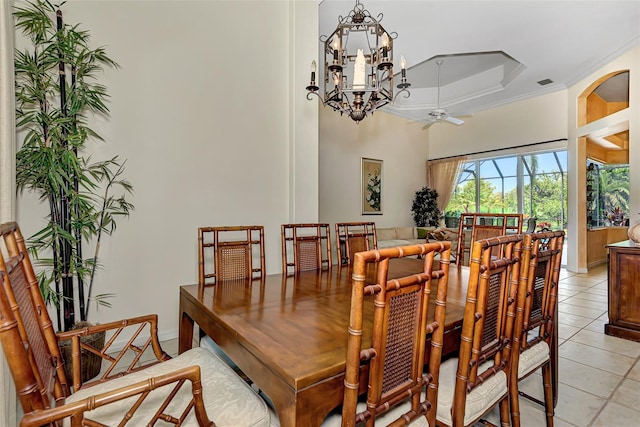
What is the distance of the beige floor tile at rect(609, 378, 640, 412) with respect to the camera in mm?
1914

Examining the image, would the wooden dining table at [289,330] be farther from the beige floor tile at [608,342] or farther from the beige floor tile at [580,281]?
the beige floor tile at [580,281]

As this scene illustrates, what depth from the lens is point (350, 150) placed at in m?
6.32

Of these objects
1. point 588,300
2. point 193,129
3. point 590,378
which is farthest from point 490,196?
point 193,129

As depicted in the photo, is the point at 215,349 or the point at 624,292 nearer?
the point at 215,349

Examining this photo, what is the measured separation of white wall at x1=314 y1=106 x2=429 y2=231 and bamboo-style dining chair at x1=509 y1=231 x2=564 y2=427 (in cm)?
441

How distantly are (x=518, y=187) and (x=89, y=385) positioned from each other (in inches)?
296

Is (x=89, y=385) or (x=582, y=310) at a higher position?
(x=89, y=385)

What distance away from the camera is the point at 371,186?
666 centimetres

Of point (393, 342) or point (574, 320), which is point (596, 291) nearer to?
point (574, 320)

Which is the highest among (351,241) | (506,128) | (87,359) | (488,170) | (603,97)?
(603,97)

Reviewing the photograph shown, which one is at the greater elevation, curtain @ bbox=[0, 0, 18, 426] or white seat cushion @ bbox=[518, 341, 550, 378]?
curtain @ bbox=[0, 0, 18, 426]

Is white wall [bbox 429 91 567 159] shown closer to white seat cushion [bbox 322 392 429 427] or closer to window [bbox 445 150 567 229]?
window [bbox 445 150 567 229]

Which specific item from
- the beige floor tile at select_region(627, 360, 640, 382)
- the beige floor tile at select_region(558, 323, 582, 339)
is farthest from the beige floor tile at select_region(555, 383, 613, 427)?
the beige floor tile at select_region(558, 323, 582, 339)

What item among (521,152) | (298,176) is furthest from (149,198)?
(521,152)
